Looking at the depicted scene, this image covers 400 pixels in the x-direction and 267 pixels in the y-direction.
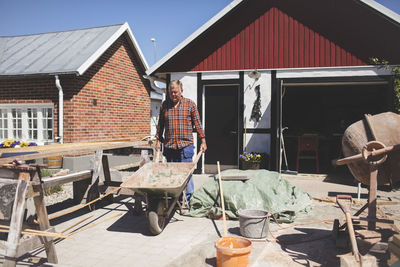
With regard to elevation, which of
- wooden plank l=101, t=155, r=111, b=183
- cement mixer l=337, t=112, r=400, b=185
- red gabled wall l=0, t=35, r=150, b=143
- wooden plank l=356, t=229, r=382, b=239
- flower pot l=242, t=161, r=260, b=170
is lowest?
wooden plank l=356, t=229, r=382, b=239

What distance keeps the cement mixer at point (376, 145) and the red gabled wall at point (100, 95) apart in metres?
8.08

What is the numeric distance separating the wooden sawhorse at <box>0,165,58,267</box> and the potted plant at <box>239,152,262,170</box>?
230 inches

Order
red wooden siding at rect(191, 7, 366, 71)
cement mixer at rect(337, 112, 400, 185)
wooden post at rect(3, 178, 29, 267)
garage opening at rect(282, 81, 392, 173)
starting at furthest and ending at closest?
garage opening at rect(282, 81, 392, 173) → red wooden siding at rect(191, 7, 366, 71) → cement mixer at rect(337, 112, 400, 185) → wooden post at rect(3, 178, 29, 267)

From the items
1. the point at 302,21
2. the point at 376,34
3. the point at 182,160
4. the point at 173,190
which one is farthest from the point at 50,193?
the point at 376,34

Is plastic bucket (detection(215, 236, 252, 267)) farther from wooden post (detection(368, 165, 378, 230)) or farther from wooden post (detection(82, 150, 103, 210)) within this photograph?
wooden post (detection(82, 150, 103, 210))


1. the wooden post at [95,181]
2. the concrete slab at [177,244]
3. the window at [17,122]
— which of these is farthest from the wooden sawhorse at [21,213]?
the window at [17,122]

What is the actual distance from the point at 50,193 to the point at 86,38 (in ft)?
22.1

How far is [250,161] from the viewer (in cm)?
890

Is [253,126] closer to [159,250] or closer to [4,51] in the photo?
[159,250]

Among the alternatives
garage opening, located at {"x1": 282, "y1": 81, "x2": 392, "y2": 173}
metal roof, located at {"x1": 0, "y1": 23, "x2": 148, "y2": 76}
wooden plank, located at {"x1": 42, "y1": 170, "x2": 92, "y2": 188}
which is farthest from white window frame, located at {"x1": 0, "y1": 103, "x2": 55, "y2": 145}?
garage opening, located at {"x1": 282, "y1": 81, "x2": 392, "y2": 173}

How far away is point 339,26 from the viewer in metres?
8.90

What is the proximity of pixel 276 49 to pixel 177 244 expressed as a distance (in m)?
6.56

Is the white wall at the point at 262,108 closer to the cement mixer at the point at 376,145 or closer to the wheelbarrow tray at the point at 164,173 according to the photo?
the wheelbarrow tray at the point at 164,173

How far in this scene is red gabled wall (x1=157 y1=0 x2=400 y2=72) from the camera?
866cm
